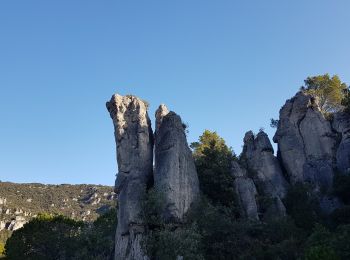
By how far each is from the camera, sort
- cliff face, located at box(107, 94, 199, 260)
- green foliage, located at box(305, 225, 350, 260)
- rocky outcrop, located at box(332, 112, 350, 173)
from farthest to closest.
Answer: rocky outcrop, located at box(332, 112, 350, 173) → cliff face, located at box(107, 94, 199, 260) → green foliage, located at box(305, 225, 350, 260)

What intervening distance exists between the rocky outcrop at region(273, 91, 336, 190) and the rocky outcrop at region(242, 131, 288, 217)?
5.06ft

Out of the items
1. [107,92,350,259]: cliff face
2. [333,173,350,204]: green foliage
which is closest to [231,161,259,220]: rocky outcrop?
[107,92,350,259]: cliff face

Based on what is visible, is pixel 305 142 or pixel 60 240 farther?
pixel 60 240

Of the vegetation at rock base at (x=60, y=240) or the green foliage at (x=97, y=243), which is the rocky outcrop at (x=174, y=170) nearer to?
the green foliage at (x=97, y=243)

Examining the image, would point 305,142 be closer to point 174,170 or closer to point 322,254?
point 174,170

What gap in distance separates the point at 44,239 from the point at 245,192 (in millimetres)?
28655

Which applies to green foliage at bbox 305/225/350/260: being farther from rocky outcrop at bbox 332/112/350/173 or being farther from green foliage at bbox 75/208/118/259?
green foliage at bbox 75/208/118/259

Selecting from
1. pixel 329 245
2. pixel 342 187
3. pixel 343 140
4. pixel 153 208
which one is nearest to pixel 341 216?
pixel 342 187

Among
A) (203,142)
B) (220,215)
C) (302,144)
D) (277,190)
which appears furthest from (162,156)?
(203,142)

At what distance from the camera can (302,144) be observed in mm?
54531

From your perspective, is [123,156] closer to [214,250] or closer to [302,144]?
[214,250]

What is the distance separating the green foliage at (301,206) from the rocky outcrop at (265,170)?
1068 mm

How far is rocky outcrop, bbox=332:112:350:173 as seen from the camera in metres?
48.9

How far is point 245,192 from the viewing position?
4872 centimetres
